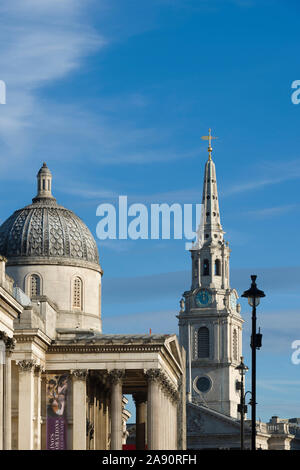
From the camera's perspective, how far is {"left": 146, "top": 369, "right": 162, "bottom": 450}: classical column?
94375mm

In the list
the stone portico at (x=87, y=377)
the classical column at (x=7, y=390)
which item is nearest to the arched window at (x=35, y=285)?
the stone portico at (x=87, y=377)

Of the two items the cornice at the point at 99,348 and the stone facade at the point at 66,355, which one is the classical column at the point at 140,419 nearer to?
the stone facade at the point at 66,355

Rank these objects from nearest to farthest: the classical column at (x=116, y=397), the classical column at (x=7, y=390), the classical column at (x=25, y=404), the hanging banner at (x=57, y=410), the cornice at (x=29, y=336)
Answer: the classical column at (x=7, y=390), the classical column at (x=25, y=404), the cornice at (x=29, y=336), the hanging banner at (x=57, y=410), the classical column at (x=116, y=397)

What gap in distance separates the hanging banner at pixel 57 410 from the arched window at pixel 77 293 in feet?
41.1

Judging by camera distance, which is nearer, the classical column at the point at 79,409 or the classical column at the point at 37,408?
the classical column at the point at 37,408

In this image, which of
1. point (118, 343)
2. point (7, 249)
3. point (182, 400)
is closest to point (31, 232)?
point (7, 249)

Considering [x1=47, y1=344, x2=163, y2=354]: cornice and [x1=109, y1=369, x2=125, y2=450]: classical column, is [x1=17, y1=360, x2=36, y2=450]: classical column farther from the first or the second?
[x1=109, y1=369, x2=125, y2=450]: classical column

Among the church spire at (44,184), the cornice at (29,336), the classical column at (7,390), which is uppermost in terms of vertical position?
the church spire at (44,184)

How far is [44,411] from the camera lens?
92.3 meters

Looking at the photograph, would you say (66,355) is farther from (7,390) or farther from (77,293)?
(7,390)

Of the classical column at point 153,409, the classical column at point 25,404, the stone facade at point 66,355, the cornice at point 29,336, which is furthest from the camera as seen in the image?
the classical column at point 153,409

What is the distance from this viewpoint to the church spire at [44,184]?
10881 cm
